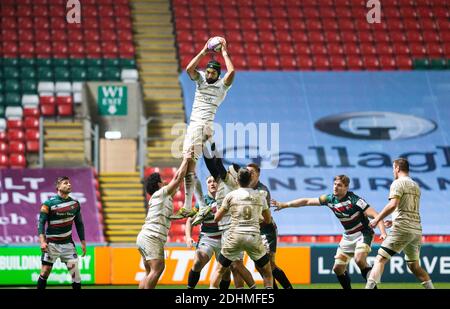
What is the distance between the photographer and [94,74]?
27.6 m

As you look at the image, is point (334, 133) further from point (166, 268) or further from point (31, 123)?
point (166, 268)

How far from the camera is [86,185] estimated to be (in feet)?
78.5

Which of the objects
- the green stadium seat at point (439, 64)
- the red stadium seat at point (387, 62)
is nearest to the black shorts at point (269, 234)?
the red stadium seat at point (387, 62)

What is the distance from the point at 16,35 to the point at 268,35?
7318mm

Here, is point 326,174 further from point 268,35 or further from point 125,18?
point 125,18

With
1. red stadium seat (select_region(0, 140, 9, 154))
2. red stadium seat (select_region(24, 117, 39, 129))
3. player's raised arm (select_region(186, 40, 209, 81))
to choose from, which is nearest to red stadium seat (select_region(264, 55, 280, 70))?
red stadium seat (select_region(24, 117, 39, 129))

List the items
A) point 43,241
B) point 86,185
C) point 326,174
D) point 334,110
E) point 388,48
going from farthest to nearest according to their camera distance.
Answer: point 388,48 → point 334,110 → point 326,174 → point 86,185 → point 43,241

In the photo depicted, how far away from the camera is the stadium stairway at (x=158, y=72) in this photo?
86.9ft

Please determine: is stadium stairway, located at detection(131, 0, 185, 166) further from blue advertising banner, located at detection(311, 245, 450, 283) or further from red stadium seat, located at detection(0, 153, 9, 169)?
blue advertising banner, located at detection(311, 245, 450, 283)

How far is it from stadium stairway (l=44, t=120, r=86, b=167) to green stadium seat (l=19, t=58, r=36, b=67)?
7.88 feet

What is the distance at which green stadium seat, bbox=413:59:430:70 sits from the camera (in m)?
29.5

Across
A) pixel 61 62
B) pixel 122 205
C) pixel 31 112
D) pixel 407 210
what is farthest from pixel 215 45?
pixel 61 62

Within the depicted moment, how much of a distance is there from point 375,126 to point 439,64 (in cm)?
369
